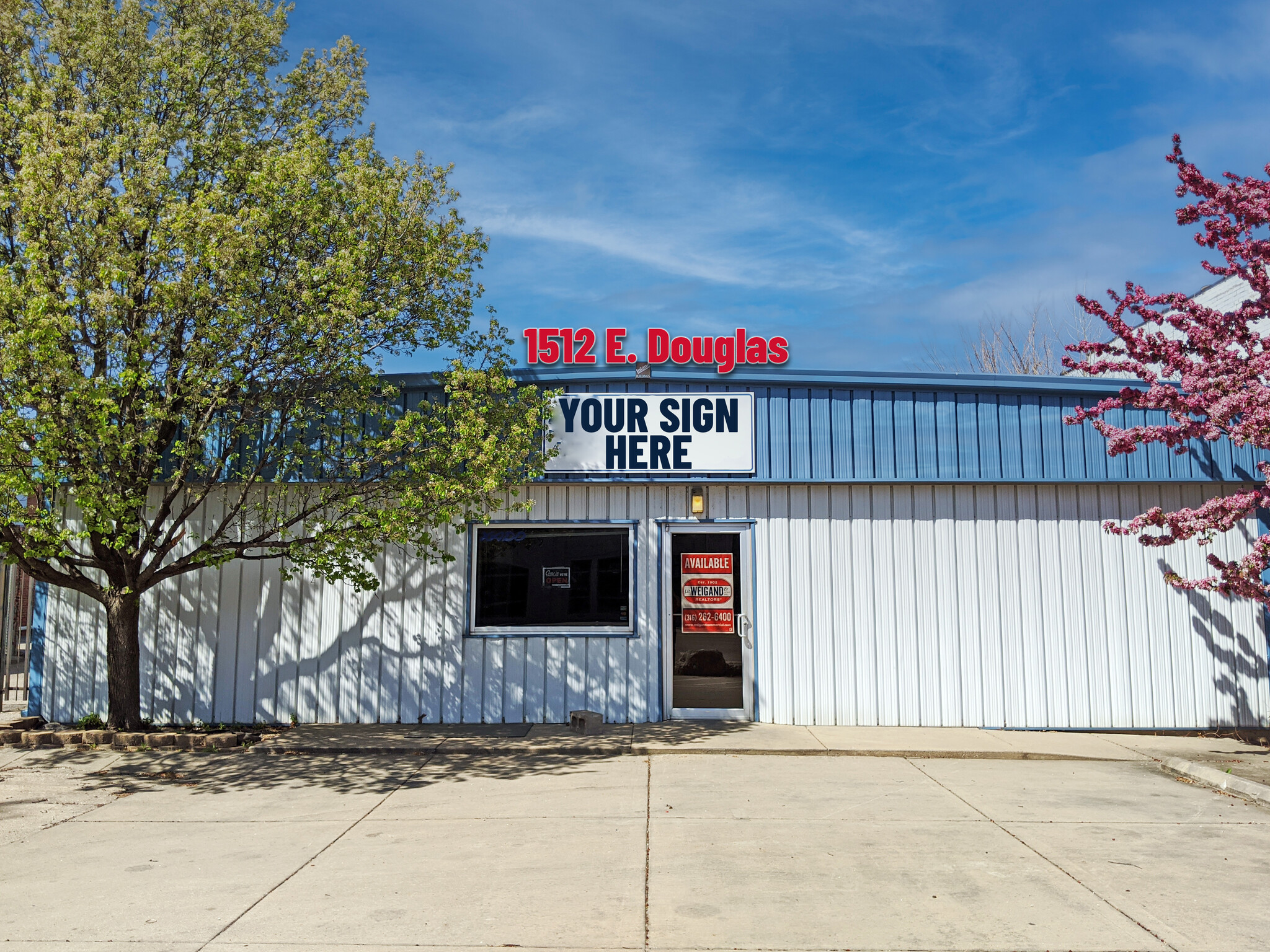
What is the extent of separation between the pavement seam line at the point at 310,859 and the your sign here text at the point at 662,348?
5.02 metres

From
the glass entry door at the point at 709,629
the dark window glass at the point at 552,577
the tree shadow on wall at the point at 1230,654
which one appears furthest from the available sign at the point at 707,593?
the tree shadow on wall at the point at 1230,654

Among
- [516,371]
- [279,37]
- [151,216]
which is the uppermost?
[279,37]

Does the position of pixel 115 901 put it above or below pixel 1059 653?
below

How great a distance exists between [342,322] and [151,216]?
93.9 inches

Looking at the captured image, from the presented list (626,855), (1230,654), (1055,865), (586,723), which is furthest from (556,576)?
(1230,654)

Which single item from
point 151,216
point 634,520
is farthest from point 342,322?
point 634,520

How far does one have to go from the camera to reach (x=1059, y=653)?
11711 mm

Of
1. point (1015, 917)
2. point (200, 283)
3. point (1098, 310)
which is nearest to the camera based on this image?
point (1015, 917)

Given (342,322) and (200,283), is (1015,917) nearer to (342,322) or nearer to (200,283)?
(342,322)

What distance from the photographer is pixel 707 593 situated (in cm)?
1185

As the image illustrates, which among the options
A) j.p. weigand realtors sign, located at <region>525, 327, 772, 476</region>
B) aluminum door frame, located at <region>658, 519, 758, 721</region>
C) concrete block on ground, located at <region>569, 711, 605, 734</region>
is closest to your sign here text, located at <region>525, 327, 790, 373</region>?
j.p. weigand realtors sign, located at <region>525, 327, 772, 476</region>

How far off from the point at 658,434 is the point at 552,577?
220cm

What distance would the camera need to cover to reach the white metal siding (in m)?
11.7

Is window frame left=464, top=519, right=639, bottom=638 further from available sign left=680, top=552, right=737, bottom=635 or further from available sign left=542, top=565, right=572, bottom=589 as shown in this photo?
available sign left=680, top=552, right=737, bottom=635
